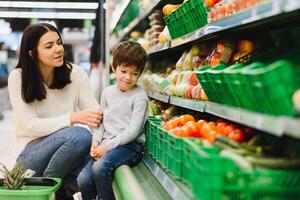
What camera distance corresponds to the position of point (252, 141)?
6.44ft

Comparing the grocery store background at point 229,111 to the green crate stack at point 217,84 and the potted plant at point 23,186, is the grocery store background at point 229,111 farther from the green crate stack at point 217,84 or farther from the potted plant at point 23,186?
the potted plant at point 23,186

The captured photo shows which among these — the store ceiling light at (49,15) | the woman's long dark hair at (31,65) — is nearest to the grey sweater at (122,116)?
the woman's long dark hair at (31,65)

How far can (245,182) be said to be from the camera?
61.2 inches

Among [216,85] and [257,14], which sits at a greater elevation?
[257,14]

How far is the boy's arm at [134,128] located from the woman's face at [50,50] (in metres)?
0.70

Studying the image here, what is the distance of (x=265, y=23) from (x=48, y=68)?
162 cm

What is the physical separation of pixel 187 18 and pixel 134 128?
0.72 meters

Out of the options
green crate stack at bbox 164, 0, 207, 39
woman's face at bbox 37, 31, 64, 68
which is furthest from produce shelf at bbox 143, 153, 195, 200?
woman's face at bbox 37, 31, 64, 68

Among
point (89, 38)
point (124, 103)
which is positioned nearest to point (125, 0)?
point (124, 103)

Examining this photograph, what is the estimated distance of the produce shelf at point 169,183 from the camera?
1978 mm

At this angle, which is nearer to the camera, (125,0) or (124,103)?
(124,103)

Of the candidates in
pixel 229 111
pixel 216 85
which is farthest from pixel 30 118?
pixel 229 111

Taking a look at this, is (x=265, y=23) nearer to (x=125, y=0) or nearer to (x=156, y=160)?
(x=156, y=160)

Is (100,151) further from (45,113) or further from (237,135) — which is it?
(237,135)
